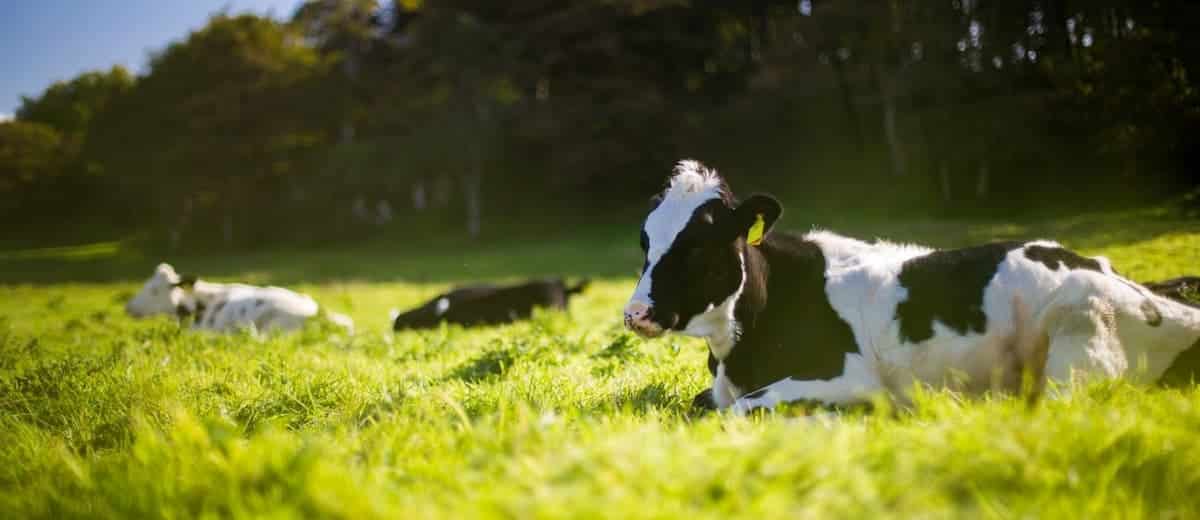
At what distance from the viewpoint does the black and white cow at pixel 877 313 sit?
4.00 metres

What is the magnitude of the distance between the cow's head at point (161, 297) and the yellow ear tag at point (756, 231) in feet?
40.3

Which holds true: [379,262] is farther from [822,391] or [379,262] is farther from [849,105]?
[822,391]

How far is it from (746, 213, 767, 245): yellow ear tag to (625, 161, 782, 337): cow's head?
1 centimetres

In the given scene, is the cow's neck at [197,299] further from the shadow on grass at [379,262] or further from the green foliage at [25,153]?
the green foliage at [25,153]

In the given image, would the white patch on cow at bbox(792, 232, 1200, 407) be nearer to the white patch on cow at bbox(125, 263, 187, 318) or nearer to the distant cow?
the distant cow

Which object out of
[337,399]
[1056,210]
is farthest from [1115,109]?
[337,399]

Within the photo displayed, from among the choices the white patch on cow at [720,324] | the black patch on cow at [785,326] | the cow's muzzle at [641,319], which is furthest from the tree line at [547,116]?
the cow's muzzle at [641,319]

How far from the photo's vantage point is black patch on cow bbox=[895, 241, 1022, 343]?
4129 millimetres

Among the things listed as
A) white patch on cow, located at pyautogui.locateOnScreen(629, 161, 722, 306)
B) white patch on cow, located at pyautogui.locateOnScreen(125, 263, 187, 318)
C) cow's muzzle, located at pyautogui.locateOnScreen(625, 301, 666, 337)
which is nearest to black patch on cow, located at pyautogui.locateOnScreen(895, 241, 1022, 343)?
white patch on cow, located at pyautogui.locateOnScreen(629, 161, 722, 306)

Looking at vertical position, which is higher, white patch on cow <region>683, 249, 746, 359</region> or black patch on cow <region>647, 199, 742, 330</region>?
black patch on cow <region>647, 199, 742, 330</region>

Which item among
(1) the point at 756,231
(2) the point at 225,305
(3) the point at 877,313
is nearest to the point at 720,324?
(1) the point at 756,231

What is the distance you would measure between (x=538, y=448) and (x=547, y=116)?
108ft

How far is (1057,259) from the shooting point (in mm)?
4199

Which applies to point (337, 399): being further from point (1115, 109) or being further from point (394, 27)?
point (394, 27)
